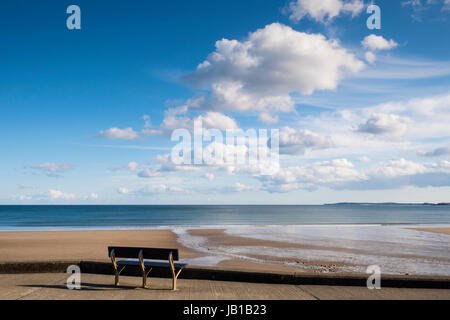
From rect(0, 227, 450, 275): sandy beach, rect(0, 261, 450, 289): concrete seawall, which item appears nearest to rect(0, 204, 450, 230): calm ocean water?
rect(0, 227, 450, 275): sandy beach

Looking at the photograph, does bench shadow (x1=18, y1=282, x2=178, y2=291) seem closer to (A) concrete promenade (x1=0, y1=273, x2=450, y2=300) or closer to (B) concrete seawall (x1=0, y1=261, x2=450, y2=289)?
(A) concrete promenade (x1=0, y1=273, x2=450, y2=300)

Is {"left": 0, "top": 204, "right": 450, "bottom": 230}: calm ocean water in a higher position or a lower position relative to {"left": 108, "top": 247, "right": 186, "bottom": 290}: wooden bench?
lower

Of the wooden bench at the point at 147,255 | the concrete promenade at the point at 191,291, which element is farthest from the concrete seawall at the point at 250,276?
the wooden bench at the point at 147,255

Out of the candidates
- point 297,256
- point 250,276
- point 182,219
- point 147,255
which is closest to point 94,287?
point 147,255

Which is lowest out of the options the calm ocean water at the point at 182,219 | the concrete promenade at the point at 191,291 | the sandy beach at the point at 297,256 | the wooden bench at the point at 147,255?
the calm ocean water at the point at 182,219

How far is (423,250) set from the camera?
1909 cm

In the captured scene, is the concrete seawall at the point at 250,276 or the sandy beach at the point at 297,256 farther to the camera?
the sandy beach at the point at 297,256

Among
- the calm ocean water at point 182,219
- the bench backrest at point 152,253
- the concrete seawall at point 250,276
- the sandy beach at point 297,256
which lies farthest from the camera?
the calm ocean water at point 182,219

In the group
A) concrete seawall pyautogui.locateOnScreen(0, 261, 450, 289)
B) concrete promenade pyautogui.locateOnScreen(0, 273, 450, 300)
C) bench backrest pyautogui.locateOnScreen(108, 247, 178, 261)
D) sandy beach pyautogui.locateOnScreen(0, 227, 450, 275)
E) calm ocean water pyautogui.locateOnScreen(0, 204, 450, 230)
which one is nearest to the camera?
concrete promenade pyautogui.locateOnScreen(0, 273, 450, 300)

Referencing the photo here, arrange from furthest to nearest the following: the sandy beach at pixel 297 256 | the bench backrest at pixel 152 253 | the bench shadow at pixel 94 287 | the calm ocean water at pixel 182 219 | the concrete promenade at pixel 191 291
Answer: the calm ocean water at pixel 182 219 → the sandy beach at pixel 297 256 → the bench backrest at pixel 152 253 → the bench shadow at pixel 94 287 → the concrete promenade at pixel 191 291

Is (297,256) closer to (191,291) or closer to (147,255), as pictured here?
(191,291)

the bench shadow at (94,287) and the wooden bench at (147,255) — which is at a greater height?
the wooden bench at (147,255)

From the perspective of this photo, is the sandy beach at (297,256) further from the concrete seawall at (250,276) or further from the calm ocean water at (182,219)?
the calm ocean water at (182,219)
